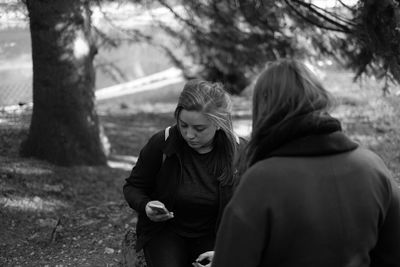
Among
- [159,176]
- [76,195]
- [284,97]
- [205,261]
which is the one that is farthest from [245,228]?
[76,195]

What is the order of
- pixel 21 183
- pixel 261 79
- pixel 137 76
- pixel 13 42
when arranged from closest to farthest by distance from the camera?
pixel 261 79, pixel 21 183, pixel 13 42, pixel 137 76

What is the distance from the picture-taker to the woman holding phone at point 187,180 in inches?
132

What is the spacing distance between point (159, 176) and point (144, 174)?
0.28ft

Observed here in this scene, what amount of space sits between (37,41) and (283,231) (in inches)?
215

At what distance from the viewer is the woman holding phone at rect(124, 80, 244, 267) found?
3.35m

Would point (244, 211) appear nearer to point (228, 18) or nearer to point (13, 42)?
point (228, 18)

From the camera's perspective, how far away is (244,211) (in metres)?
2.01

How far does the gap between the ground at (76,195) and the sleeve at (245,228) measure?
2.73 meters

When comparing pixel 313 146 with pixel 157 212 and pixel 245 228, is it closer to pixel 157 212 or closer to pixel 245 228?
pixel 245 228

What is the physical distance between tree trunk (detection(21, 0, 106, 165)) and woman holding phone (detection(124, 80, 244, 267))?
3786mm

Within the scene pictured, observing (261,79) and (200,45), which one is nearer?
(261,79)

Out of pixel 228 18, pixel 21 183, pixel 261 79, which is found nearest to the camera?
pixel 261 79

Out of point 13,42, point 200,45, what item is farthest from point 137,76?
point 200,45

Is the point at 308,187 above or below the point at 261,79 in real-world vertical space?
below
